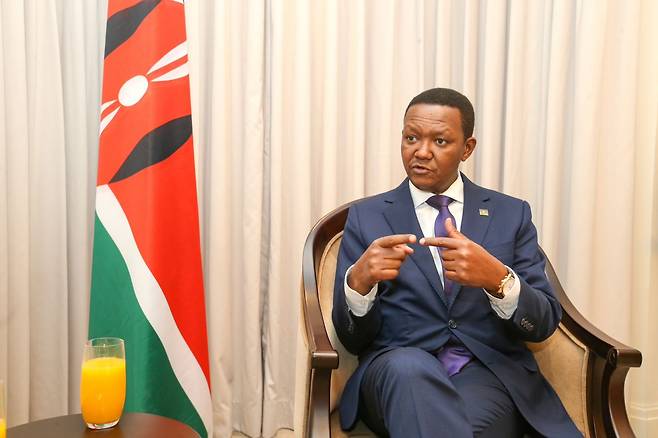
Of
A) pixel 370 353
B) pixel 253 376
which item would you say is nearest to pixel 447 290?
pixel 370 353

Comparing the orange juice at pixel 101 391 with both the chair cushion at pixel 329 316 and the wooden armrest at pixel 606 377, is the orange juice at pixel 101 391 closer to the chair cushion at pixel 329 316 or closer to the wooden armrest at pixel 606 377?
the chair cushion at pixel 329 316

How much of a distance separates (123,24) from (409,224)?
1069 millimetres

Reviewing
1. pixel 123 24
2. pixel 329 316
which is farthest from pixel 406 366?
pixel 123 24

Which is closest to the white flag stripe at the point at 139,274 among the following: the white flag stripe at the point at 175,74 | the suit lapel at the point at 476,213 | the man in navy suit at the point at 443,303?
→ the white flag stripe at the point at 175,74

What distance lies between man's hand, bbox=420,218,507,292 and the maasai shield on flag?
0.88 metres

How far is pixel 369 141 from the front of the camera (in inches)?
110

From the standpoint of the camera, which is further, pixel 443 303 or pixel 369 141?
pixel 369 141

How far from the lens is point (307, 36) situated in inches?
105

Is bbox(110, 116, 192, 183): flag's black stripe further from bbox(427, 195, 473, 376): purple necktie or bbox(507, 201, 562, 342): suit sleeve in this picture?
bbox(507, 201, 562, 342): suit sleeve

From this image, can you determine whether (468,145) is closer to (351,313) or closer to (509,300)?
(509,300)

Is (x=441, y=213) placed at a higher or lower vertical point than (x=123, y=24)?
lower

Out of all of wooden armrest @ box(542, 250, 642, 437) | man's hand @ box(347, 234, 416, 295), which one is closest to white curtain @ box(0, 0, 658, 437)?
wooden armrest @ box(542, 250, 642, 437)

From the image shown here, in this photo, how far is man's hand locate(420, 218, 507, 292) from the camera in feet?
5.56

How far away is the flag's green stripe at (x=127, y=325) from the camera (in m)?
2.07
